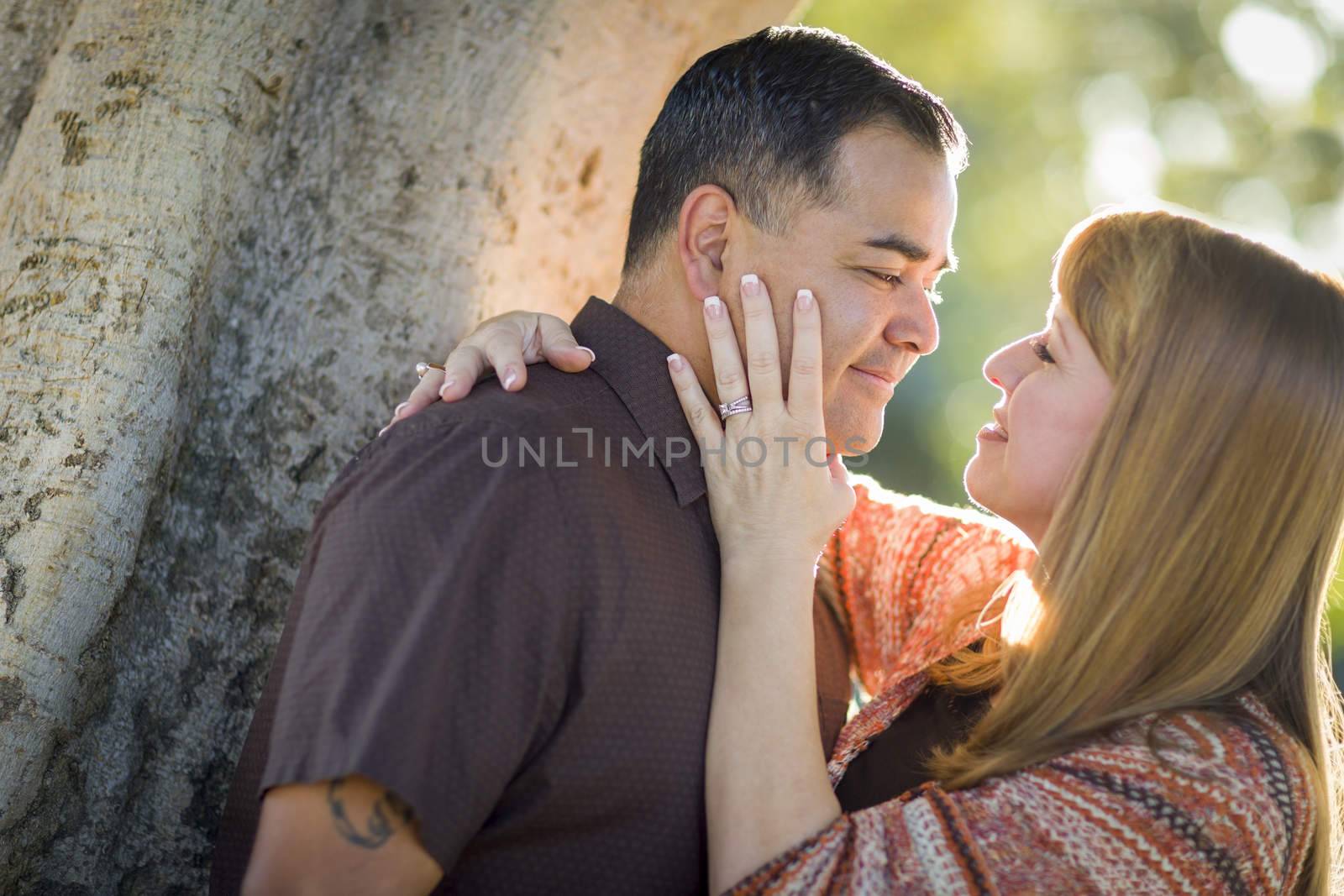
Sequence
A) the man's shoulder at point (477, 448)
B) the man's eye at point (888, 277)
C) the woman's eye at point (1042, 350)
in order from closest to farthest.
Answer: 1. the man's shoulder at point (477, 448)
2. the man's eye at point (888, 277)
3. the woman's eye at point (1042, 350)

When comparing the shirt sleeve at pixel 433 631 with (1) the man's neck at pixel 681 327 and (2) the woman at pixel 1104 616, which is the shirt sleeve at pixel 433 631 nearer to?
(2) the woman at pixel 1104 616

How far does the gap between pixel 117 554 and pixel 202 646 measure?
10.4 inches

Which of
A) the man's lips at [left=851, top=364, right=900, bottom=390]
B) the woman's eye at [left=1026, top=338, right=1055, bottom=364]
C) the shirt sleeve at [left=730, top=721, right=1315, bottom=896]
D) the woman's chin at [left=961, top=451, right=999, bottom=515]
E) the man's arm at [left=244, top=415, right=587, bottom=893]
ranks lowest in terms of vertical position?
the shirt sleeve at [left=730, top=721, right=1315, bottom=896]

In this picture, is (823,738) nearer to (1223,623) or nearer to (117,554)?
(1223,623)

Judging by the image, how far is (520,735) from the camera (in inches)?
66.9

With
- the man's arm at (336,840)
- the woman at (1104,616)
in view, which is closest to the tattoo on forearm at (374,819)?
the man's arm at (336,840)

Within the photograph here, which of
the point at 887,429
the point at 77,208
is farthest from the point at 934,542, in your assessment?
the point at 887,429

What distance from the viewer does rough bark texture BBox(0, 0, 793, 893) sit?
6.93 feet

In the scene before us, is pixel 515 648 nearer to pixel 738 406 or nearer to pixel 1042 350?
pixel 738 406

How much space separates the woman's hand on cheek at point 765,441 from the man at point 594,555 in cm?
4

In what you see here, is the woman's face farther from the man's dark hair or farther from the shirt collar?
the shirt collar

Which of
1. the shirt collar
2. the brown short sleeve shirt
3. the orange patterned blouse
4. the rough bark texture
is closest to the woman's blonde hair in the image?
the orange patterned blouse

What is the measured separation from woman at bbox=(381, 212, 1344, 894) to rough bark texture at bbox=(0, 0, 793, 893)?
0.48m

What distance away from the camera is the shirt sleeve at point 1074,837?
1.80 meters
